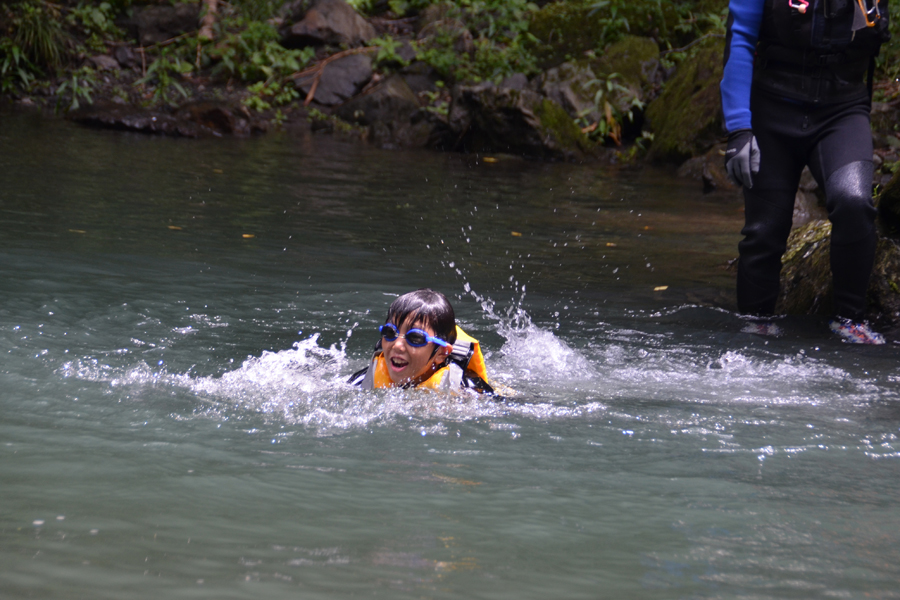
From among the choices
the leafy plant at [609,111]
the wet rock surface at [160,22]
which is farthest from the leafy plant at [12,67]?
the leafy plant at [609,111]

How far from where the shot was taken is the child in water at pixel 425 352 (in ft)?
13.5

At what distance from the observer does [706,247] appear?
8.59 meters

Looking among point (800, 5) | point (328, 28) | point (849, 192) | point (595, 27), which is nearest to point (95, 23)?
point (328, 28)

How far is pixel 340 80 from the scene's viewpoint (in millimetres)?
19688

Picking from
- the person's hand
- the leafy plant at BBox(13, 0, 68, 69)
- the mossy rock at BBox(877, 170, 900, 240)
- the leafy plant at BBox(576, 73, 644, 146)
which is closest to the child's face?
the person's hand

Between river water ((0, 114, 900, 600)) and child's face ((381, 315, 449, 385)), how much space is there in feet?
0.52

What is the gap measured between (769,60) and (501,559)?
3759mm

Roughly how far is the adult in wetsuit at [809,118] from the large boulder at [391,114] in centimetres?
1188

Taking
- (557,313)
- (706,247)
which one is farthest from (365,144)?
(557,313)

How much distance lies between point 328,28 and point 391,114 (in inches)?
152

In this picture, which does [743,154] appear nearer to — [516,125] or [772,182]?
[772,182]

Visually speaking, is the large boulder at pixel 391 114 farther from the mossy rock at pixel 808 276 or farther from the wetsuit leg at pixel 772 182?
the wetsuit leg at pixel 772 182

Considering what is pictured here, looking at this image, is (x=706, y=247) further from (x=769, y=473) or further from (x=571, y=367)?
(x=769, y=473)

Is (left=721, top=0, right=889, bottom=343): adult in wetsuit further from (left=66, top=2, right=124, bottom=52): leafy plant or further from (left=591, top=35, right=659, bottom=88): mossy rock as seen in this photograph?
(left=66, top=2, right=124, bottom=52): leafy plant
